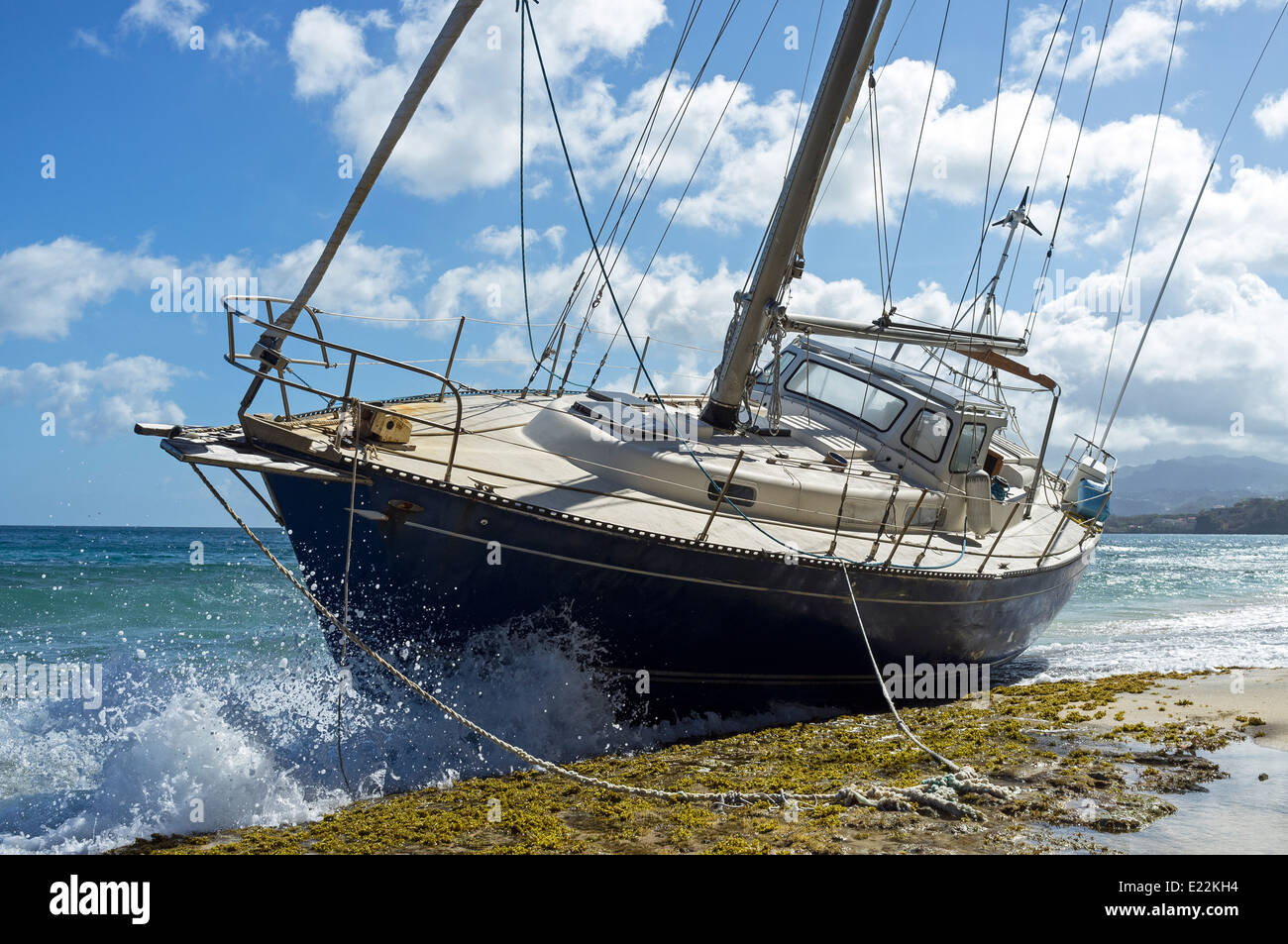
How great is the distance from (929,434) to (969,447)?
2.19 ft

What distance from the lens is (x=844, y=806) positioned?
6.44m

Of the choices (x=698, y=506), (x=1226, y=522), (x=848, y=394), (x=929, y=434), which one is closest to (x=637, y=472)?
(x=698, y=506)

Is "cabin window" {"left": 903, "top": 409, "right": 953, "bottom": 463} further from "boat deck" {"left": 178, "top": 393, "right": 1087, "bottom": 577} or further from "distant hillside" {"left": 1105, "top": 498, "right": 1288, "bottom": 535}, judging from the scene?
"distant hillside" {"left": 1105, "top": 498, "right": 1288, "bottom": 535}

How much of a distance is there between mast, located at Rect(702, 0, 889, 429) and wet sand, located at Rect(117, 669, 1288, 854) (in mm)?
4308

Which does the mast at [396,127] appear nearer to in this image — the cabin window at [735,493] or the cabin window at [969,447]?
the cabin window at [735,493]

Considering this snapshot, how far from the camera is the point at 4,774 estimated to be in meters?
8.16

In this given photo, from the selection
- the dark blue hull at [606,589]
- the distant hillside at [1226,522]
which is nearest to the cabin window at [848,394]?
the dark blue hull at [606,589]

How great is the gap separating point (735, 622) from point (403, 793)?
350 cm

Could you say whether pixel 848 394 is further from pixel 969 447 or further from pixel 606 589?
pixel 606 589

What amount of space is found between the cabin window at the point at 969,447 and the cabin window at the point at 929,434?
0.69 feet

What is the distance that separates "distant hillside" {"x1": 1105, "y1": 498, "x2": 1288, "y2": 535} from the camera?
366 feet

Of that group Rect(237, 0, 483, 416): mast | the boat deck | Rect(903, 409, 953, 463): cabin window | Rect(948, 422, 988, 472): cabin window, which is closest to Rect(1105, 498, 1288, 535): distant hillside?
Rect(948, 422, 988, 472): cabin window

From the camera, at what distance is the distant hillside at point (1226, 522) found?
112 meters
